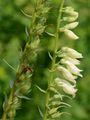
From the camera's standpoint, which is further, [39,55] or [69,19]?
[39,55]

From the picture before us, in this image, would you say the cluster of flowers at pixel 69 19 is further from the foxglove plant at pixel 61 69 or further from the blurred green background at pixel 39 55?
the blurred green background at pixel 39 55

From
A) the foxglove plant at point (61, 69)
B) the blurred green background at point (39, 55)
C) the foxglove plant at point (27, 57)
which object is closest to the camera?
the foxglove plant at point (27, 57)

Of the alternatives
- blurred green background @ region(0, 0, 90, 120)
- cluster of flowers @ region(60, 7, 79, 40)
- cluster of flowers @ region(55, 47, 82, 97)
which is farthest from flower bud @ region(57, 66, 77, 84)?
blurred green background @ region(0, 0, 90, 120)

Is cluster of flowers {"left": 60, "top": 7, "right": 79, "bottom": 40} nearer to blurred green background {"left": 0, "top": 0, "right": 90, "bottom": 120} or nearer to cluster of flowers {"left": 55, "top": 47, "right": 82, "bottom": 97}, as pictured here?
cluster of flowers {"left": 55, "top": 47, "right": 82, "bottom": 97}

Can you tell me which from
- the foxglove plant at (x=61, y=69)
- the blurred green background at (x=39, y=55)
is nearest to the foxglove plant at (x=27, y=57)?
the foxglove plant at (x=61, y=69)

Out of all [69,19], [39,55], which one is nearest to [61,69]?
[69,19]

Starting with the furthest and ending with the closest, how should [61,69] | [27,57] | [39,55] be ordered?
[39,55]
[61,69]
[27,57]

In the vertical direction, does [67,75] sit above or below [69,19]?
below

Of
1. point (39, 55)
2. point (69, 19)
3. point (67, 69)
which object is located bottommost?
point (39, 55)

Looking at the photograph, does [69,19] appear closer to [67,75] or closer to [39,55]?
[67,75]
